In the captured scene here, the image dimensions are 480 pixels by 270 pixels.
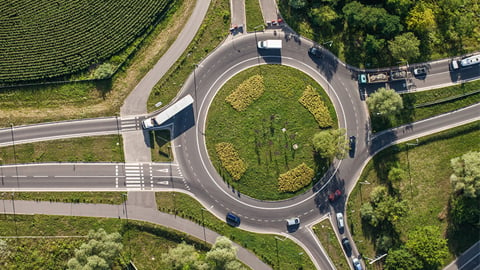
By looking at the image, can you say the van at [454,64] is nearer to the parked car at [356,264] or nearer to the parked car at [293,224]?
the parked car at [356,264]

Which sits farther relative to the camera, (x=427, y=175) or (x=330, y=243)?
(x=427, y=175)

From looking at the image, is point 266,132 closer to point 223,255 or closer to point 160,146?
point 160,146

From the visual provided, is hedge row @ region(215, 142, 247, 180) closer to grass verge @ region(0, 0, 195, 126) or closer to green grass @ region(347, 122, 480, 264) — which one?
grass verge @ region(0, 0, 195, 126)

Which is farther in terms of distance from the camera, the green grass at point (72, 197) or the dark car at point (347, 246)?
the dark car at point (347, 246)

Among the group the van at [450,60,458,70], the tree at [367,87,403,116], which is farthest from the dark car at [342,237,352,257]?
the van at [450,60,458,70]

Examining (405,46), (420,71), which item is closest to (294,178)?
(405,46)

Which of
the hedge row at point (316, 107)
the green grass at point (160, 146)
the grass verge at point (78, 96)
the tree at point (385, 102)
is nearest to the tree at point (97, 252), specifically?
the green grass at point (160, 146)
